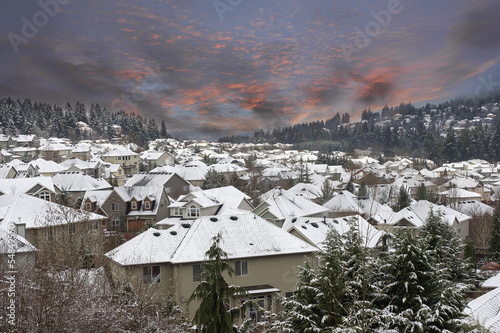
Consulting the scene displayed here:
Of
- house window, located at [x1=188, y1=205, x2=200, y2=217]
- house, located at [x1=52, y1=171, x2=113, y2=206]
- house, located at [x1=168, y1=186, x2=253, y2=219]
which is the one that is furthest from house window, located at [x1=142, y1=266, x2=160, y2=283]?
house, located at [x1=52, y1=171, x2=113, y2=206]

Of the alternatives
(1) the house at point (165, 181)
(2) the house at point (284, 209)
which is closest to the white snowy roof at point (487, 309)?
(2) the house at point (284, 209)

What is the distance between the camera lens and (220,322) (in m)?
10.8

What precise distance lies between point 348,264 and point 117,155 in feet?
303

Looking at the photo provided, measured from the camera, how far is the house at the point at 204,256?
22688mm

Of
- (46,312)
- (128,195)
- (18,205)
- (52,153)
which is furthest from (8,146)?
(46,312)

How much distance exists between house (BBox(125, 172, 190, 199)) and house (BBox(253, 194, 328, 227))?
678 inches

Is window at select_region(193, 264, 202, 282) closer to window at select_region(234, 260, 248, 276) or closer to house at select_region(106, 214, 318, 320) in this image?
house at select_region(106, 214, 318, 320)

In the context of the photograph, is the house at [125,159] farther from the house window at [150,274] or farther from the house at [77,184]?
the house window at [150,274]

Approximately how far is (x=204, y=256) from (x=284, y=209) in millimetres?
19854

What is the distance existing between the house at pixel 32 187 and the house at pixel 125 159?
51643mm

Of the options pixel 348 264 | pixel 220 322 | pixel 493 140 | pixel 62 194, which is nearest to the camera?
pixel 220 322

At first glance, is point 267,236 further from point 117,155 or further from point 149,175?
point 117,155

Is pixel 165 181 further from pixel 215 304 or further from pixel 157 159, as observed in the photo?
pixel 157 159

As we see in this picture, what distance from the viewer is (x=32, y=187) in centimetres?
4322
